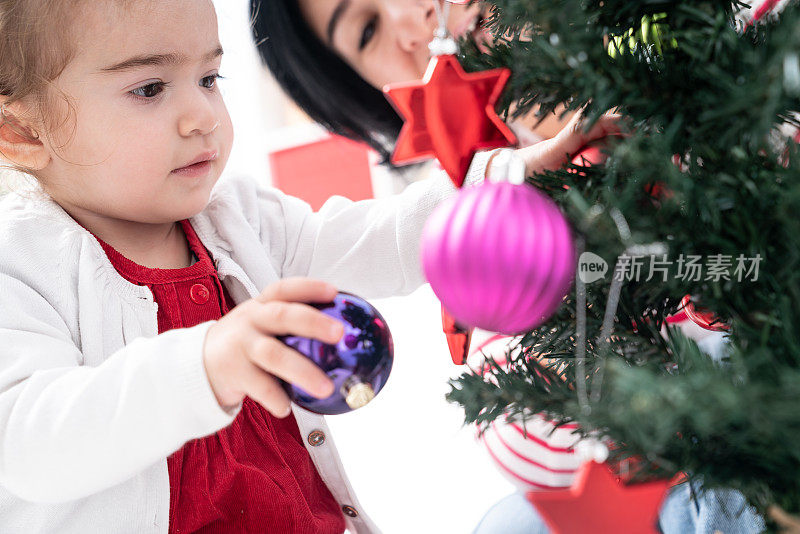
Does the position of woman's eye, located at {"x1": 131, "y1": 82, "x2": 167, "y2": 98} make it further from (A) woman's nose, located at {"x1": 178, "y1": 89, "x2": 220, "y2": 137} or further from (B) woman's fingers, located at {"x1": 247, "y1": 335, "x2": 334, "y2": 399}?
(B) woman's fingers, located at {"x1": 247, "y1": 335, "x2": 334, "y2": 399}

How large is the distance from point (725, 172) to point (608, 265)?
84 mm

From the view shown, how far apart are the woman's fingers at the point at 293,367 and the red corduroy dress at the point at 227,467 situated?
319mm

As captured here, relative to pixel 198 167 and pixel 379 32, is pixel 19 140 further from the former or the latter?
pixel 379 32

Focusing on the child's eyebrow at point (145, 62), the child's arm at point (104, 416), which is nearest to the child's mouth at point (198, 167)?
the child's eyebrow at point (145, 62)

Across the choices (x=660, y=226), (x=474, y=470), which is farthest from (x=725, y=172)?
(x=474, y=470)

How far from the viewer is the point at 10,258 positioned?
642mm

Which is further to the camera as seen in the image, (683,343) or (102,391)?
(102,391)

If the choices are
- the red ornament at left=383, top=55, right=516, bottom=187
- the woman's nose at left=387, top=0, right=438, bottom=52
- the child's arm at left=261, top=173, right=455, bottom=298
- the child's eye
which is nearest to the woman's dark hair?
the woman's nose at left=387, top=0, right=438, bottom=52

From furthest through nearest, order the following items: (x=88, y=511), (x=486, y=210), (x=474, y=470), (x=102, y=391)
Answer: (x=474, y=470)
(x=88, y=511)
(x=102, y=391)
(x=486, y=210)

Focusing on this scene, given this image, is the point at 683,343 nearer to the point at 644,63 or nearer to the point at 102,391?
the point at 644,63

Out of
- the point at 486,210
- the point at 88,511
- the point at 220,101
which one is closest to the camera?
the point at 486,210

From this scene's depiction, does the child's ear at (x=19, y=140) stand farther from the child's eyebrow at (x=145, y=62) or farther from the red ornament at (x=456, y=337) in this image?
the red ornament at (x=456, y=337)

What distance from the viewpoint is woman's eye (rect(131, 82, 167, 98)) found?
68 centimetres

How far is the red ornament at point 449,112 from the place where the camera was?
0.48 metres
